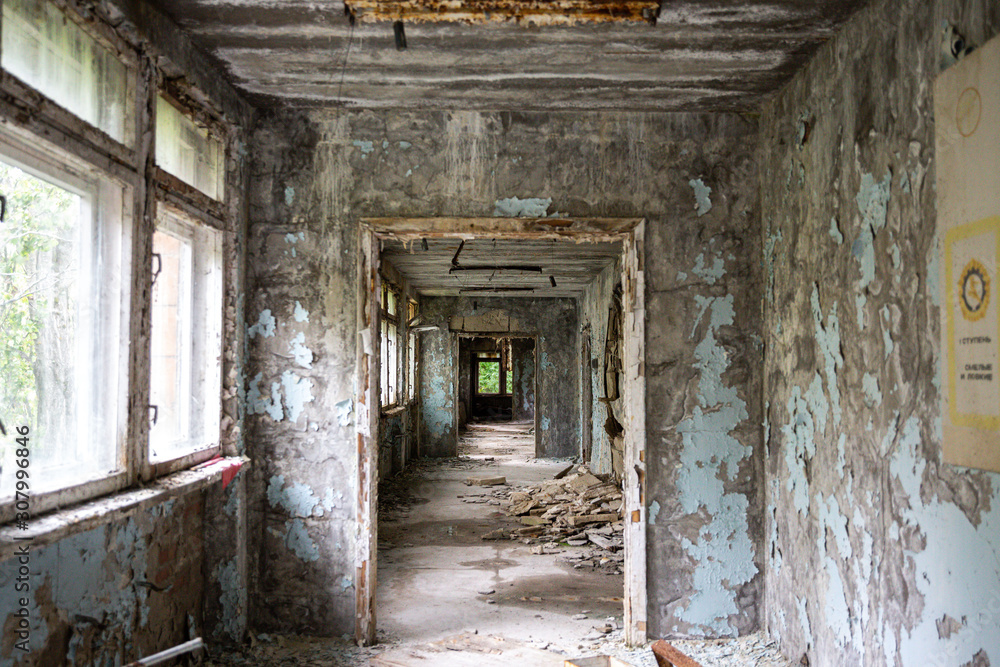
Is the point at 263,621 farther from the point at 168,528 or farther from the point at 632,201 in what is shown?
the point at 632,201

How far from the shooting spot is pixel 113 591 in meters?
2.52

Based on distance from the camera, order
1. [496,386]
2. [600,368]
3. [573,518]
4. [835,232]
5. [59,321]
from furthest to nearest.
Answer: [496,386] < [600,368] < [573,518] < [835,232] < [59,321]

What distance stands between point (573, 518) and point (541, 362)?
17.3 feet

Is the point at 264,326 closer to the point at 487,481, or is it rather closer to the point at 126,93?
the point at 126,93

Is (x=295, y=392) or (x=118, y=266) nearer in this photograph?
(x=118, y=266)

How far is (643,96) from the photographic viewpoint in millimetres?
3342

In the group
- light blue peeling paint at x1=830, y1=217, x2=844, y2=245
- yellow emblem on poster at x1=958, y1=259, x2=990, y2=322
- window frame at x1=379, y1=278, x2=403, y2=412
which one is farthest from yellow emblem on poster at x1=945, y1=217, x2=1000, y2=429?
window frame at x1=379, y1=278, x2=403, y2=412

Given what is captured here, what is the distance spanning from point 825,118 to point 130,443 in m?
2.94

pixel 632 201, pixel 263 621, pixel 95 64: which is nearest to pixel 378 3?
pixel 95 64

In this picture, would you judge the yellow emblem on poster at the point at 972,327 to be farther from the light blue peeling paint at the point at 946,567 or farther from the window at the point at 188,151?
the window at the point at 188,151

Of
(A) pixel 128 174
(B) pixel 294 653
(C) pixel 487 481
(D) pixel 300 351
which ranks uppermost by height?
(A) pixel 128 174

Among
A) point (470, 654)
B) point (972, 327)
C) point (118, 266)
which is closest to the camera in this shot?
point (972, 327)

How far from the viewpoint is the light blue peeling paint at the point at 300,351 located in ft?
11.5

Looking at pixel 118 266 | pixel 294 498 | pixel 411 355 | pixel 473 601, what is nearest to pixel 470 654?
pixel 473 601
